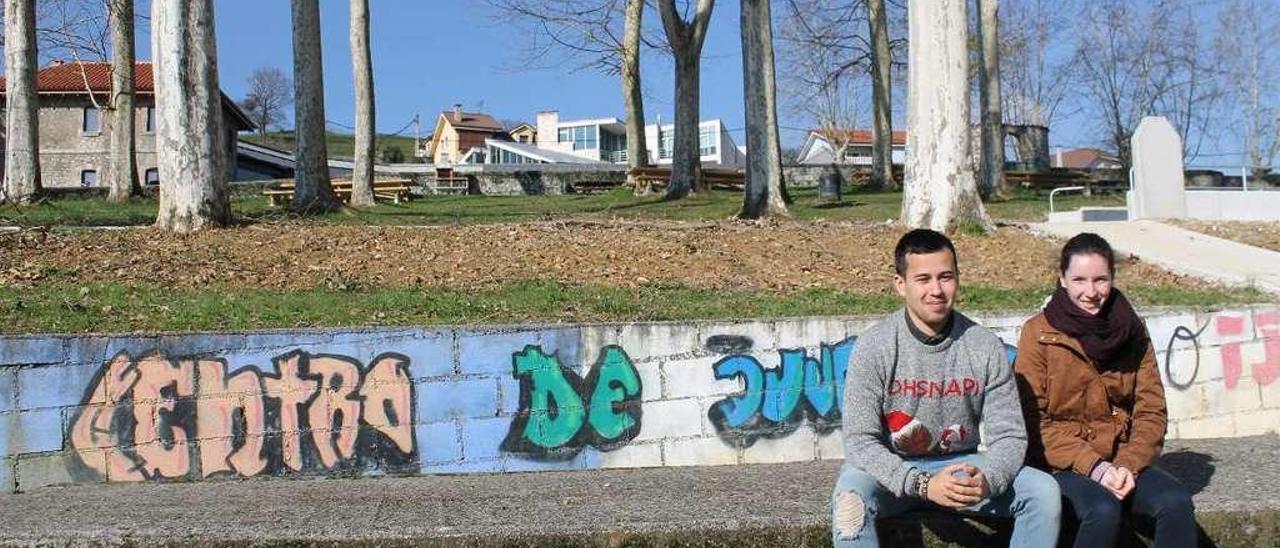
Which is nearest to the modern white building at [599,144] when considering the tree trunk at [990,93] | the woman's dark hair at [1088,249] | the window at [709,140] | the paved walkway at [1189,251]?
the window at [709,140]

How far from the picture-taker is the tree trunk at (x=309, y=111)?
18.2 meters

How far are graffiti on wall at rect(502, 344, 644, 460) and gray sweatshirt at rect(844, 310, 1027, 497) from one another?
9.35ft

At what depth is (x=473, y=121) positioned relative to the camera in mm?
100625

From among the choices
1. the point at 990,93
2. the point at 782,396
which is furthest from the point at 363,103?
the point at 782,396

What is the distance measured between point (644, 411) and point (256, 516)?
8.12ft

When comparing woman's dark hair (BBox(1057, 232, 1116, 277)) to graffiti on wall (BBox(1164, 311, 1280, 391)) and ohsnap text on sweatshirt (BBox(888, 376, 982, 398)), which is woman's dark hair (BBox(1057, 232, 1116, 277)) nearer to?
ohsnap text on sweatshirt (BBox(888, 376, 982, 398))

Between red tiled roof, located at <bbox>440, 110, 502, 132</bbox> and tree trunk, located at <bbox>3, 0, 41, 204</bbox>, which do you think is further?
red tiled roof, located at <bbox>440, 110, 502, 132</bbox>

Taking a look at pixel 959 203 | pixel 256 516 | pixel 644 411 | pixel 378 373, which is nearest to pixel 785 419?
pixel 644 411

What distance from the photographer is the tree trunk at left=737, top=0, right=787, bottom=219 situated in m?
17.1

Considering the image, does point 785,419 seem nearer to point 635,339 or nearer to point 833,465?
point 833,465

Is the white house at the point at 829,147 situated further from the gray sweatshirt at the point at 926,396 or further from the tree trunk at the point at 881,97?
the gray sweatshirt at the point at 926,396

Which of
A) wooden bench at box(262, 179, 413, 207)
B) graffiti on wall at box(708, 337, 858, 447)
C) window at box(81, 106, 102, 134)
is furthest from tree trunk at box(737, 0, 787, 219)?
window at box(81, 106, 102, 134)

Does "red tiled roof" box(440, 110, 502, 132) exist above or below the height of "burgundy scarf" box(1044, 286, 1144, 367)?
above

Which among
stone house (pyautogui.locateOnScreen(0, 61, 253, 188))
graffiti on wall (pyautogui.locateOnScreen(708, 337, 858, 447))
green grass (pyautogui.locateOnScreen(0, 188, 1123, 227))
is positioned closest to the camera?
graffiti on wall (pyautogui.locateOnScreen(708, 337, 858, 447))
